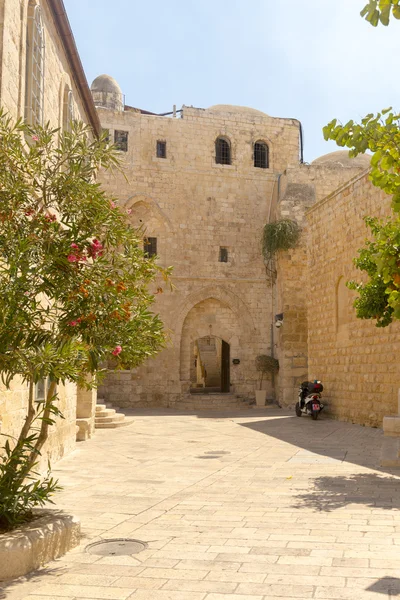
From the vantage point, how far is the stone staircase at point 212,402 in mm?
20469

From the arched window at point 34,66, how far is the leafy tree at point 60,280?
9.40 ft

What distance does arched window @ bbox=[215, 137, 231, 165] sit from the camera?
75.4ft

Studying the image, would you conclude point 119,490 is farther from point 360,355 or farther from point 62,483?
point 360,355

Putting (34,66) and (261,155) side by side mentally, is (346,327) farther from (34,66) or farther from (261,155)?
(261,155)

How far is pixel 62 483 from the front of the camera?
7113 mm

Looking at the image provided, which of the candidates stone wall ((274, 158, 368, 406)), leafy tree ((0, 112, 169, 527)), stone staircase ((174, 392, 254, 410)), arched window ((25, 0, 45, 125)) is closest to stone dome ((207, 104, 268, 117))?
stone wall ((274, 158, 368, 406))

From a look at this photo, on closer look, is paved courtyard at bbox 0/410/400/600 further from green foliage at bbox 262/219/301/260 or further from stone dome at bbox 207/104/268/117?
stone dome at bbox 207/104/268/117

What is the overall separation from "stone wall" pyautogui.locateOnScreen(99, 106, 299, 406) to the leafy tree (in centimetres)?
1676

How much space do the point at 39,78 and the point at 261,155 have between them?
16.7 metres

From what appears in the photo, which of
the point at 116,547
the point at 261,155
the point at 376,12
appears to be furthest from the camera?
the point at 261,155

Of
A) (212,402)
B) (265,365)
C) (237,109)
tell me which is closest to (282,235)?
(265,365)

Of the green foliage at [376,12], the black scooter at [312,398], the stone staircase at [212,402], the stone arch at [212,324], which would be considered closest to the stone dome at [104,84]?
the stone arch at [212,324]

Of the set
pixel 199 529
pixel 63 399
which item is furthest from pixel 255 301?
pixel 199 529

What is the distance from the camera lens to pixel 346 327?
1409cm
